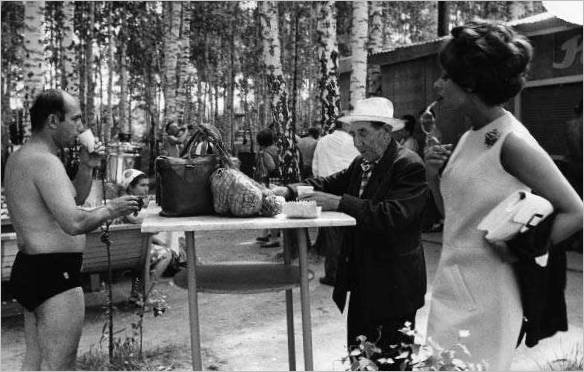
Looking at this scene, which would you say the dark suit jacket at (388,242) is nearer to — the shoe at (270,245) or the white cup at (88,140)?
the white cup at (88,140)

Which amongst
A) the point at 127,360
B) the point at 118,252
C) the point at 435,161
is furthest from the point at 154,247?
the point at 435,161

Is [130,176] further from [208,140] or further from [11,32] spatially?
[11,32]

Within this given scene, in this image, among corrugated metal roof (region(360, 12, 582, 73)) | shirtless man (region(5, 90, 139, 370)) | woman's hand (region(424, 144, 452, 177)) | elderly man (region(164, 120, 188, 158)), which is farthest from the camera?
elderly man (region(164, 120, 188, 158))

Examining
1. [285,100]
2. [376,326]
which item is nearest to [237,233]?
[285,100]

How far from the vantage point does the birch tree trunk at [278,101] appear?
35.2 feet

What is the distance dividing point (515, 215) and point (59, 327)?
2.15 meters

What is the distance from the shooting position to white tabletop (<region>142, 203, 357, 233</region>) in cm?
255

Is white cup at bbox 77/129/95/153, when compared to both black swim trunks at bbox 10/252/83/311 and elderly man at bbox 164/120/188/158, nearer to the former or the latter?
black swim trunks at bbox 10/252/83/311

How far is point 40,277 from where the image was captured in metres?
2.94

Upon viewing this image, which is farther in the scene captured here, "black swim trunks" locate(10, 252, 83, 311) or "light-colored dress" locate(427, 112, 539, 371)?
"black swim trunks" locate(10, 252, 83, 311)

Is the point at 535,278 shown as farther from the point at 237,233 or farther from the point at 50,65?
the point at 50,65

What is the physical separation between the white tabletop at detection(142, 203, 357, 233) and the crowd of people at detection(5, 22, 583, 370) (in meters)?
0.39

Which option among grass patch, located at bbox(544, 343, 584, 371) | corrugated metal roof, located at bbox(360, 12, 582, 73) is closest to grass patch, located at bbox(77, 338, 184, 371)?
grass patch, located at bbox(544, 343, 584, 371)

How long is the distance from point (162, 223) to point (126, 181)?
4.73 meters
